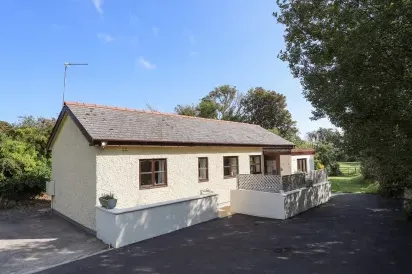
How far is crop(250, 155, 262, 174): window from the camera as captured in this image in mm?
19281

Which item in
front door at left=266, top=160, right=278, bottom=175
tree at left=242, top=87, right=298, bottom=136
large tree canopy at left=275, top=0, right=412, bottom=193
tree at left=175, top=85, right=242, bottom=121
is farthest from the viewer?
tree at left=175, top=85, right=242, bottom=121

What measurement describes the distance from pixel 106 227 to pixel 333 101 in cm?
929

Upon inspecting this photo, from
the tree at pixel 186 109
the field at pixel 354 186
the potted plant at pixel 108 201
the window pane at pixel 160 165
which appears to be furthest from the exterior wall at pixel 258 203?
the tree at pixel 186 109

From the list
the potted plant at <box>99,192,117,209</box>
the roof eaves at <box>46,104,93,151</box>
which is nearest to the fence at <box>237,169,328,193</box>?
the potted plant at <box>99,192,117,209</box>

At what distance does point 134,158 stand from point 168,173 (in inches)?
82.4

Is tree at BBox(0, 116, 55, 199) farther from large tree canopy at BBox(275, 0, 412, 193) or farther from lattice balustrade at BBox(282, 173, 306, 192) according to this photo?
large tree canopy at BBox(275, 0, 412, 193)

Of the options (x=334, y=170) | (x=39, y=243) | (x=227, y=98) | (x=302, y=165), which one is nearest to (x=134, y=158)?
(x=39, y=243)

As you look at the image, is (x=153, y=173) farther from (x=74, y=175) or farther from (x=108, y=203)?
(x=74, y=175)

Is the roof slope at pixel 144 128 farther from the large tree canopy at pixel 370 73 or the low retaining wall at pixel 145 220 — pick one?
the large tree canopy at pixel 370 73

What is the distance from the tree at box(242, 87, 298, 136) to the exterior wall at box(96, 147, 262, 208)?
31743mm

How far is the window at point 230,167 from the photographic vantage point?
56.0 feet

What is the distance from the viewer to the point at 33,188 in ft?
59.9

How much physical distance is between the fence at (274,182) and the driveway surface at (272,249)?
1.77 meters

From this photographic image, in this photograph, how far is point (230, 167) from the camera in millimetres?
17406
